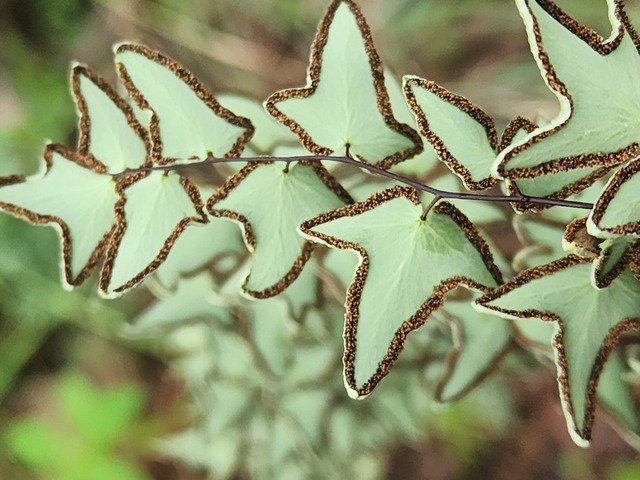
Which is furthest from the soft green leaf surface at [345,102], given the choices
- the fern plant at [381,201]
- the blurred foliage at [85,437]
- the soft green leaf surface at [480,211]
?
the blurred foliage at [85,437]

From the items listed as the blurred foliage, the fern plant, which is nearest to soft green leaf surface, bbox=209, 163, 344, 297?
the fern plant

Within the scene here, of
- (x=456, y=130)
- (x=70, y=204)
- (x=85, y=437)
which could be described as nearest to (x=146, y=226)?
(x=70, y=204)

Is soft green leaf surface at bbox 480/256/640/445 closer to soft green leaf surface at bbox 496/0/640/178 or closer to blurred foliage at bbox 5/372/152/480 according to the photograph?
soft green leaf surface at bbox 496/0/640/178

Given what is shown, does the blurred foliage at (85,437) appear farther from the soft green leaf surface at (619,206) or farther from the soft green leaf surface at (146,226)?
the soft green leaf surface at (619,206)

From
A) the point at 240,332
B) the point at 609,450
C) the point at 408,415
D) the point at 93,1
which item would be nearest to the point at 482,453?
the point at 609,450

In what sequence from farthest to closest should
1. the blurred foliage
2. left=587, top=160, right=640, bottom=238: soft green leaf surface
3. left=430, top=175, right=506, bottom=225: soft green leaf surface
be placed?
the blurred foliage < left=430, top=175, right=506, bottom=225: soft green leaf surface < left=587, top=160, right=640, bottom=238: soft green leaf surface

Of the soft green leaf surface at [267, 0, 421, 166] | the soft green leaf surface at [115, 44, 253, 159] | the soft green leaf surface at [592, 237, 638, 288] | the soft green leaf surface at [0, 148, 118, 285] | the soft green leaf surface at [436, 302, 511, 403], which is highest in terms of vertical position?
the soft green leaf surface at [267, 0, 421, 166]

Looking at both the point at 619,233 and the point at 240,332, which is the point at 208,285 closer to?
the point at 240,332
